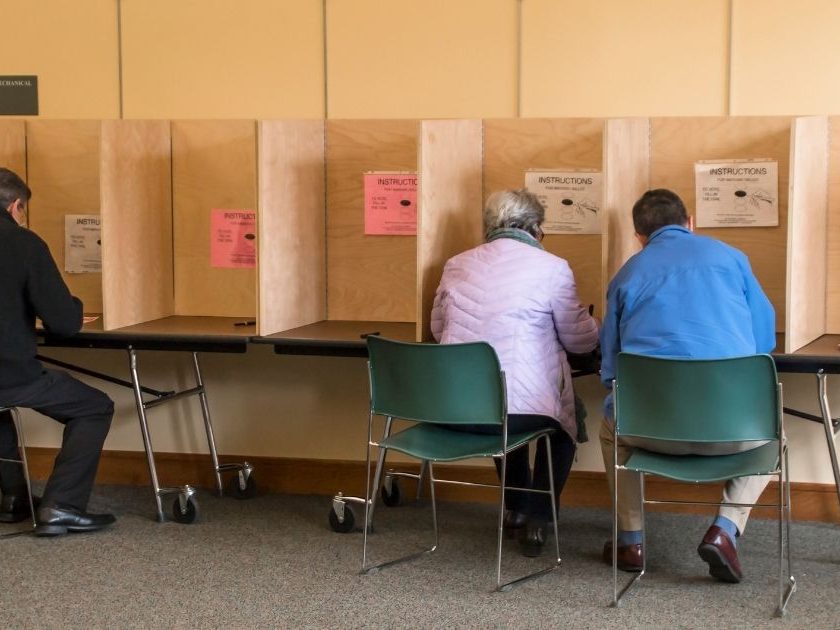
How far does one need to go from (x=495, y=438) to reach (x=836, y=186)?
1.46m

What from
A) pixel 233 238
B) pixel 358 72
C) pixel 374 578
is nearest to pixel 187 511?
pixel 374 578

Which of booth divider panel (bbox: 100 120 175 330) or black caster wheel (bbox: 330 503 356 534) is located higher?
booth divider panel (bbox: 100 120 175 330)

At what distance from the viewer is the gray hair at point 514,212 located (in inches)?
133

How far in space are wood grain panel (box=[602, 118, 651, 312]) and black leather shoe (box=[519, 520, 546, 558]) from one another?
79 centimetres

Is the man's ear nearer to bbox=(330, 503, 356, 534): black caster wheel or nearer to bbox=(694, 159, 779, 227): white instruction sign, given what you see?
bbox=(330, 503, 356, 534): black caster wheel

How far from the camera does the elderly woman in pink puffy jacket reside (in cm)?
318

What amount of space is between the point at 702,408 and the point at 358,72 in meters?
2.04

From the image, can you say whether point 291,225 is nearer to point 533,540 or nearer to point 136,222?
point 136,222

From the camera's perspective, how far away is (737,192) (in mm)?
3619

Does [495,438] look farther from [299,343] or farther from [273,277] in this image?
[273,277]

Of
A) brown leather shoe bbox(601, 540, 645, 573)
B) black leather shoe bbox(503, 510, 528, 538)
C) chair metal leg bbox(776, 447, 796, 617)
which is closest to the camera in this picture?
chair metal leg bbox(776, 447, 796, 617)

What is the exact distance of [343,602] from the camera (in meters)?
2.94

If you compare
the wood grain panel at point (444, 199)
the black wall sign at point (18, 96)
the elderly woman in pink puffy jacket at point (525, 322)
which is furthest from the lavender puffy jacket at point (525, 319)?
the black wall sign at point (18, 96)

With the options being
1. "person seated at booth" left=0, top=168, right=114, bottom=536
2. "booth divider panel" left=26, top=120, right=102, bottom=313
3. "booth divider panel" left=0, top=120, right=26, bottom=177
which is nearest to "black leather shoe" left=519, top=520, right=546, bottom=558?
"person seated at booth" left=0, top=168, right=114, bottom=536
